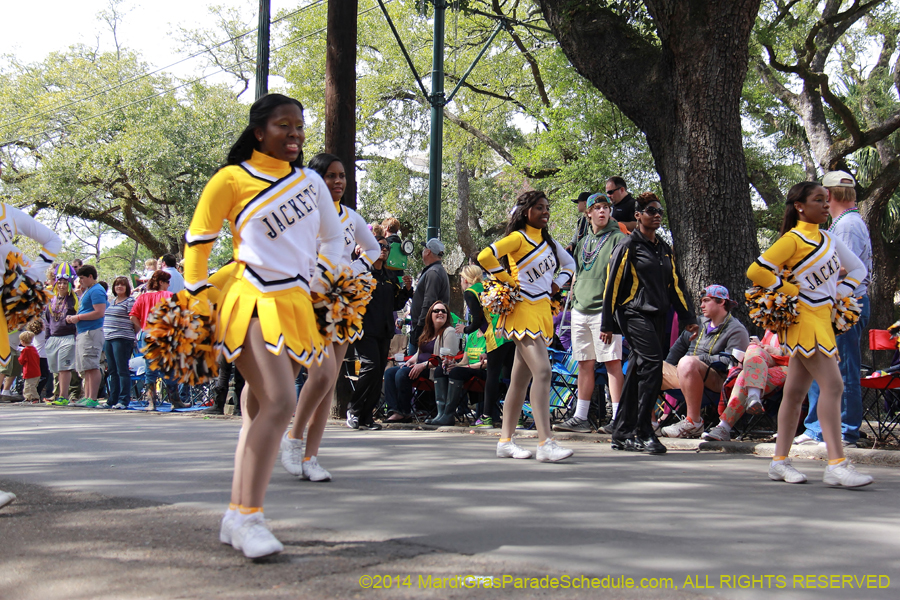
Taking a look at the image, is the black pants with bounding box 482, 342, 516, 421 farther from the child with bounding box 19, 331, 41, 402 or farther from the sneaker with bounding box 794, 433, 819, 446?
the child with bounding box 19, 331, 41, 402

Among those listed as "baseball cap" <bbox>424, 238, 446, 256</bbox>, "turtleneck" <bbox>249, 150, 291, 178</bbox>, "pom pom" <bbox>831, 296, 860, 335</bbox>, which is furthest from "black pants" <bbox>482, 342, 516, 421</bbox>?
"turtleneck" <bbox>249, 150, 291, 178</bbox>

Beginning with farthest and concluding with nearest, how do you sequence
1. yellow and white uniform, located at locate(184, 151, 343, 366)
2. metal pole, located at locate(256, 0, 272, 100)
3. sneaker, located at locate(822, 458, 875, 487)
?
1. metal pole, located at locate(256, 0, 272, 100)
2. sneaker, located at locate(822, 458, 875, 487)
3. yellow and white uniform, located at locate(184, 151, 343, 366)

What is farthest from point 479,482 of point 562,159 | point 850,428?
point 562,159

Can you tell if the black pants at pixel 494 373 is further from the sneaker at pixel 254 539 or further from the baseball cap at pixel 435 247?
the sneaker at pixel 254 539

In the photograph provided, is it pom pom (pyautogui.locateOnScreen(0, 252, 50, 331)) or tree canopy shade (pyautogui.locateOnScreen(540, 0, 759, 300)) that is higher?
tree canopy shade (pyautogui.locateOnScreen(540, 0, 759, 300))

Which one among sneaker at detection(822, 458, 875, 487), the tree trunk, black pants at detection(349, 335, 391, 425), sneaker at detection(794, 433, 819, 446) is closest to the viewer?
sneaker at detection(822, 458, 875, 487)

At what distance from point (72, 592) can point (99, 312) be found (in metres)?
11.2

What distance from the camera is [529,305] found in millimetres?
7164

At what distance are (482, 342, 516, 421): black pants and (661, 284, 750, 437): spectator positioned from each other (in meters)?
1.79

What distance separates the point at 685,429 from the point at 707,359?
2.45 ft

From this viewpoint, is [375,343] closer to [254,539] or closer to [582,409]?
[582,409]

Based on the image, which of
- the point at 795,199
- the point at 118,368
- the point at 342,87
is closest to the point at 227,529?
the point at 795,199

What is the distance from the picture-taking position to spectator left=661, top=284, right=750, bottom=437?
8.58 metres

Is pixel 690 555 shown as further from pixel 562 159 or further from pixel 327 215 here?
pixel 562 159
